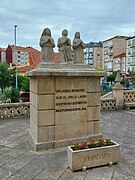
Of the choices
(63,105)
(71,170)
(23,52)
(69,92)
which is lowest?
(71,170)

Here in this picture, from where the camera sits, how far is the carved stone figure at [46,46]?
6764 mm

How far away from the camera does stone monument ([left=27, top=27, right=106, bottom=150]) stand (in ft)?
20.7

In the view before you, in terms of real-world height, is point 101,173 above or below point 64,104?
below

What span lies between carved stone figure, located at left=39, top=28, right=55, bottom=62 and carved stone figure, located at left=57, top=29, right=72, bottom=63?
1.44 ft

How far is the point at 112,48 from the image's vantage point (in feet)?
287

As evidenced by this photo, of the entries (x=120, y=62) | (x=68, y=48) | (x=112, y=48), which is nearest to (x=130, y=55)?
Answer: (x=120, y=62)

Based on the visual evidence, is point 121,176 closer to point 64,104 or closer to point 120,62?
point 64,104

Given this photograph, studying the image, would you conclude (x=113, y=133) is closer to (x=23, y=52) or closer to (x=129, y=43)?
(x=129, y=43)

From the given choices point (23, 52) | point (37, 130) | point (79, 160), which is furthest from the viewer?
point (23, 52)

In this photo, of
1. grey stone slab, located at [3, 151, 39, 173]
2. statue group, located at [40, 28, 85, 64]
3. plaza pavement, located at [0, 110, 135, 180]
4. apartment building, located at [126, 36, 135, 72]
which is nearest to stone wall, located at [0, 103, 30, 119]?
plaza pavement, located at [0, 110, 135, 180]

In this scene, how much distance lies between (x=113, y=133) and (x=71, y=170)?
3.93 meters

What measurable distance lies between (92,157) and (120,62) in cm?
8064

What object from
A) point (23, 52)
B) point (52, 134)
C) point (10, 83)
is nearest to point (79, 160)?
point (52, 134)

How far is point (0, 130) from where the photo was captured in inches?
347
